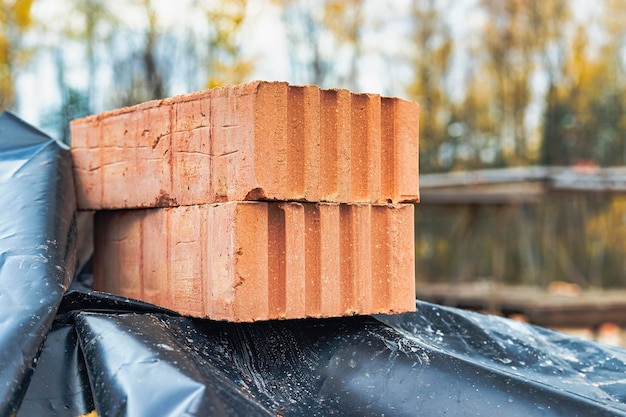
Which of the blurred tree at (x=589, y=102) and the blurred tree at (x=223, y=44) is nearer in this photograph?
the blurred tree at (x=223, y=44)

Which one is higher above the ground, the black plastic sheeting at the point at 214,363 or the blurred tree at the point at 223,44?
the blurred tree at the point at 223,44

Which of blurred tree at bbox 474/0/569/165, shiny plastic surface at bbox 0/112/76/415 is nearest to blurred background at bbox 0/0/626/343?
blurred tree at bbox 474/0/569/165

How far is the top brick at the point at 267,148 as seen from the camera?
228 cm

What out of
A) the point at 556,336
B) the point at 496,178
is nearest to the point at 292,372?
the point at 556,336

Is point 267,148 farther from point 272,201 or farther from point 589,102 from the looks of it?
point 589,102

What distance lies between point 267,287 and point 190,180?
0.48 m

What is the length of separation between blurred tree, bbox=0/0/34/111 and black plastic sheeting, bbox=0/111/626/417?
1231 cm

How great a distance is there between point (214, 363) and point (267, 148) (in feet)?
2.17

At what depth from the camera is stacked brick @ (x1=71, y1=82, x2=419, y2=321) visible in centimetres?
228

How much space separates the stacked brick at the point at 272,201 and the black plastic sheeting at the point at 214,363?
0.44 ft

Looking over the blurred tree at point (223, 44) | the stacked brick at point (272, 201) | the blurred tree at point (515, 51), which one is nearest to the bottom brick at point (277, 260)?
the stacked brick at point (272, 201)

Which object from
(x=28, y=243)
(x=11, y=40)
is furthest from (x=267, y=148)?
(x=11, y=40)

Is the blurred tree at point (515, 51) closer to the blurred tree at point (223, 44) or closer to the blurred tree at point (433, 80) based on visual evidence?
the blurred tree at point (433, 80)

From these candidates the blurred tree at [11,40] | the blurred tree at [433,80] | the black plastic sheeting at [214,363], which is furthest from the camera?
the blurred tree at [433,80]
